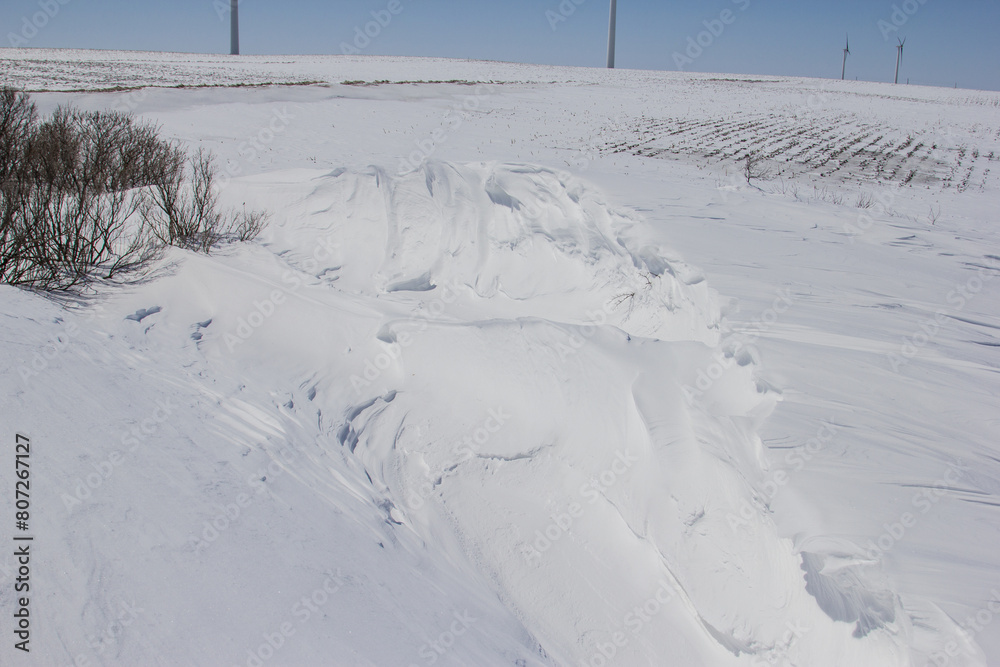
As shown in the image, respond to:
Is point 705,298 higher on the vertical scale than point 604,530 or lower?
higher

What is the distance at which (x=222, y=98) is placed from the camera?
18.8 m

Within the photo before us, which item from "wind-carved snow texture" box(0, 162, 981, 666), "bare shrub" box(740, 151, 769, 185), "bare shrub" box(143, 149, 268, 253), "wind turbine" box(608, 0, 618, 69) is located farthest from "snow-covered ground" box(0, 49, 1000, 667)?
"wind turbine" box(608, 0, 618, 69)

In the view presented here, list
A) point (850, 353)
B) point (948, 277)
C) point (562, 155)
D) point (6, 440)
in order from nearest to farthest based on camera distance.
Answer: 1. point (6, 440)
2. point (850, 353)
3. point (948, 277)
4. point (562, 155)

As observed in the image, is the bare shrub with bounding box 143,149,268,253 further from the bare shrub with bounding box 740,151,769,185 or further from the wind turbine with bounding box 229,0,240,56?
the wind turbine with bounding box 229,0,240,56

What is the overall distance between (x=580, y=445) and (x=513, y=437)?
55 cm

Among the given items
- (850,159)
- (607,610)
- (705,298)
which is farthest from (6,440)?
(850,159)

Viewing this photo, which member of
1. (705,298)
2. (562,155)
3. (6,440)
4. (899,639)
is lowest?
(899,639)

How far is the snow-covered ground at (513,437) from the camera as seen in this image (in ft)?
10.4

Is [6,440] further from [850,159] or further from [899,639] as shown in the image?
[850,159]

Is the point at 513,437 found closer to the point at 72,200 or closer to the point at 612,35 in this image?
the point at 72,200

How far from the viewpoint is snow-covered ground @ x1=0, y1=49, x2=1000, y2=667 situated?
3158 mm

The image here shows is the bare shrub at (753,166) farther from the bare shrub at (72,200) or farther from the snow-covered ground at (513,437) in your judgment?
the bare shrub at (72,200)

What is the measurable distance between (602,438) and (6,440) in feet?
12.5

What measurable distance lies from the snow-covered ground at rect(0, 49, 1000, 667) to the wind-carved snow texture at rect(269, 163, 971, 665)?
0.02m
